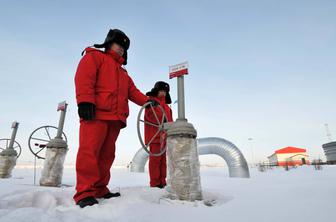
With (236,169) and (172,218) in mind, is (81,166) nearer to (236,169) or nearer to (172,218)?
(172,218)

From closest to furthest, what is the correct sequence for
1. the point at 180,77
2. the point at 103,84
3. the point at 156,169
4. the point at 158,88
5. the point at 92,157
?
the point at 92,157
the point at 103,84
the point at 180,77
the point at 156,169
the point at 158,88

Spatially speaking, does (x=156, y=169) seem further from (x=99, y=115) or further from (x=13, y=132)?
(x=13, y=132)

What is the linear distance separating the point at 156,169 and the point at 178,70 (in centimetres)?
143

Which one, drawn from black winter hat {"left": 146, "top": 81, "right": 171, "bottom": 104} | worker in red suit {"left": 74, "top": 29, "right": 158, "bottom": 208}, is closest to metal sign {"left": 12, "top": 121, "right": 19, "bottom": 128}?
Result: black winter hat {"left": 146, "top": 81, "right": 171, "bottom": 104}

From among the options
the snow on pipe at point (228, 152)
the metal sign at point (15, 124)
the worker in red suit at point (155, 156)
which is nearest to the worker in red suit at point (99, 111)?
the worker in red suit at point (155, 156)

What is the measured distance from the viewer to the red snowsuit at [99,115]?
6.23 ft

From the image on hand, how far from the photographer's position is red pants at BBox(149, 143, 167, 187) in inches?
120

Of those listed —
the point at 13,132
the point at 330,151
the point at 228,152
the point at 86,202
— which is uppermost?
the point at 13,132

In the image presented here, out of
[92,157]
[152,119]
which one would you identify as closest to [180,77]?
[152,119]

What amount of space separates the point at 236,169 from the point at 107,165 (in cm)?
534

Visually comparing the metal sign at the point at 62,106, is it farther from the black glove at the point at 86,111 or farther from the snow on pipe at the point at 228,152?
the snow on pipe at the point at 228,152

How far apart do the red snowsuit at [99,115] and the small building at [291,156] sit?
2822cm

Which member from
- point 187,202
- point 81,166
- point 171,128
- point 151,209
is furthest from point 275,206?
point 81,166

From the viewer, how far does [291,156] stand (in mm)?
26391
